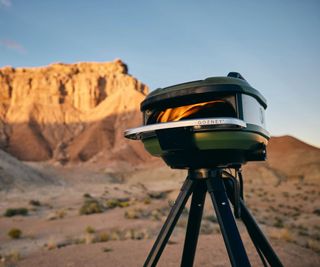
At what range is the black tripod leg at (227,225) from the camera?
1340 millimetres

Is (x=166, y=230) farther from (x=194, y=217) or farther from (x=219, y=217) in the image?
(x=219, y=217)

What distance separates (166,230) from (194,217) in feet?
0.77

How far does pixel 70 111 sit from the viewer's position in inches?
2717

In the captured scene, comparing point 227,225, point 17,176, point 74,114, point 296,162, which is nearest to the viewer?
point 227,225

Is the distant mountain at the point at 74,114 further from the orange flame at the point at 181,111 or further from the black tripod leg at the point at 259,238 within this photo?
the orange flame at the point at 181,111

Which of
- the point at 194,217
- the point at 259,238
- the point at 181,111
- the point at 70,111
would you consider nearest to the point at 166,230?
the point at 194,217

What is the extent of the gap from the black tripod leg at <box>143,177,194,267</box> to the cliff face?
56268 mm


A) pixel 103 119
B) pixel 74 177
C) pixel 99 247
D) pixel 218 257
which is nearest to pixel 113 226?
pixel 99 247

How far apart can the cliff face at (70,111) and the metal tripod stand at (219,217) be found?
56.2 metres

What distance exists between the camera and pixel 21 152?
6184 centimetres

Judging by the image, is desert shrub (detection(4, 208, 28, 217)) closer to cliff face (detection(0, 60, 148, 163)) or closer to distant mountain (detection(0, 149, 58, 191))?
distant mountain (detection(0, 149, 58, 191))

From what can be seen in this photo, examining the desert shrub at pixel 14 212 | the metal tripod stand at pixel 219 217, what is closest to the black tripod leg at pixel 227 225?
the metal tripod stand at pixel 219 217

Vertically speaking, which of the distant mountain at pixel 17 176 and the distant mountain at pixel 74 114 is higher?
the distant mountain at pixel 74 114

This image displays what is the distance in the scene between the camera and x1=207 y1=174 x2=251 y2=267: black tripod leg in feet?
4.40
